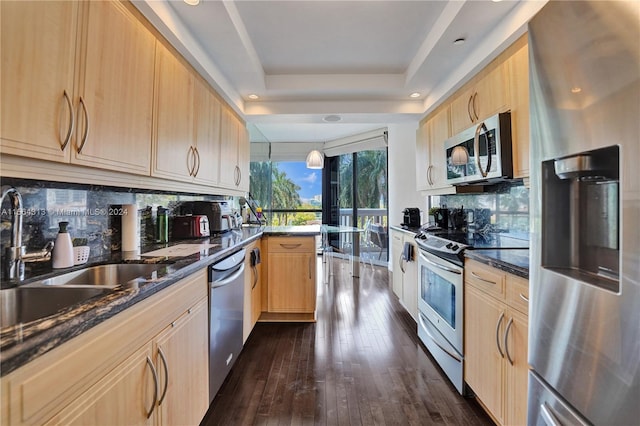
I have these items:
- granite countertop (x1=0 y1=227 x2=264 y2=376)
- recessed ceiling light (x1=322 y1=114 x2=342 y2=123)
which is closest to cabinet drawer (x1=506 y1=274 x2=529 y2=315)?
granite countertop (x1=0 y1=227 x2=264 y2=376)

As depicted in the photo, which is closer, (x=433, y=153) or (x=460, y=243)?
(x=460, y=243)

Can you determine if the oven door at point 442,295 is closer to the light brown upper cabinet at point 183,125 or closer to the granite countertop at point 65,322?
the granite countertop at point 65,322

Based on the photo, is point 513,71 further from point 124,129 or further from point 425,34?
point 124,129

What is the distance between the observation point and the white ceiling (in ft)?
5.69

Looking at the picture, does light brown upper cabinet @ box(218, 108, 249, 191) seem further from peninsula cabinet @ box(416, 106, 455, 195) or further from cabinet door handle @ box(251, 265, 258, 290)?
peninsula cabinet @ box(416, 106, 455, 195)

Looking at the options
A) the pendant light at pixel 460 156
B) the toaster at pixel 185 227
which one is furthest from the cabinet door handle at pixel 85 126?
the pendant light at pixel 460 156

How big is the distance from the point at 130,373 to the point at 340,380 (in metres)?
1.49

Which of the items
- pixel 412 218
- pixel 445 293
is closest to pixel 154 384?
pixel 445 293

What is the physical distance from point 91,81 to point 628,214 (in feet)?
6.10

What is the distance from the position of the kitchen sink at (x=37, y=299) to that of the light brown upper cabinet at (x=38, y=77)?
0.48 m

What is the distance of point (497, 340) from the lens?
4.77ft

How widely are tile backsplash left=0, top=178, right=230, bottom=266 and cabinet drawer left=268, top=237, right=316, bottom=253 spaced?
3.85 feet

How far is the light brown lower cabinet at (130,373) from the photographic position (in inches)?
24.0

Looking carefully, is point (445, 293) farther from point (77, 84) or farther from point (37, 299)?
point (77, 84)
